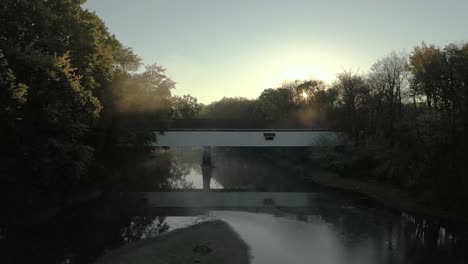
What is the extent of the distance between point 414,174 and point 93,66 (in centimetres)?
2395

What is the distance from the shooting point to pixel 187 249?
18.2 meters

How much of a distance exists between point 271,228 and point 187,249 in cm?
676

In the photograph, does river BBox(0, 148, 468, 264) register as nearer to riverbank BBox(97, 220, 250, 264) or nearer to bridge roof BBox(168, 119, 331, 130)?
riverbank BBox(97, 220, 250, 264)

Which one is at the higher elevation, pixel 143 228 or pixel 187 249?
pixel 187 249

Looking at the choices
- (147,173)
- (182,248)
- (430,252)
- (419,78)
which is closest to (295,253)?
(182,248)

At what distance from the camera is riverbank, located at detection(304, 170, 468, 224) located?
982 inches

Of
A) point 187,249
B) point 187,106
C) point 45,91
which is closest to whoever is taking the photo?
point 187,249

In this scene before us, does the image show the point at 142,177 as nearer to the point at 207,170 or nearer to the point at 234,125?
the point at 207,170

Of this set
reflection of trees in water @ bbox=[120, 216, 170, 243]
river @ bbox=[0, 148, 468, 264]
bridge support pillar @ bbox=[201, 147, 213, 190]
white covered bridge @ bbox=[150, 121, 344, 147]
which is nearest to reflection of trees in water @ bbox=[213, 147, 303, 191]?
bridge support pillar @ bbox=[201, 147, 213, 190]

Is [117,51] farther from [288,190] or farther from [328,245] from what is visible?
[328,245]

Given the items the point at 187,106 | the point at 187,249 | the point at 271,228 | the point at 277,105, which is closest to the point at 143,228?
the point at 187,249

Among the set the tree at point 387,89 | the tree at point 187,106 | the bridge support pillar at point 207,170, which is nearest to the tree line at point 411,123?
the tree at point 387,89

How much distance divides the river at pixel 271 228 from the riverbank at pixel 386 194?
3.18 ft

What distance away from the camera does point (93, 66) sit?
88.9 ft
